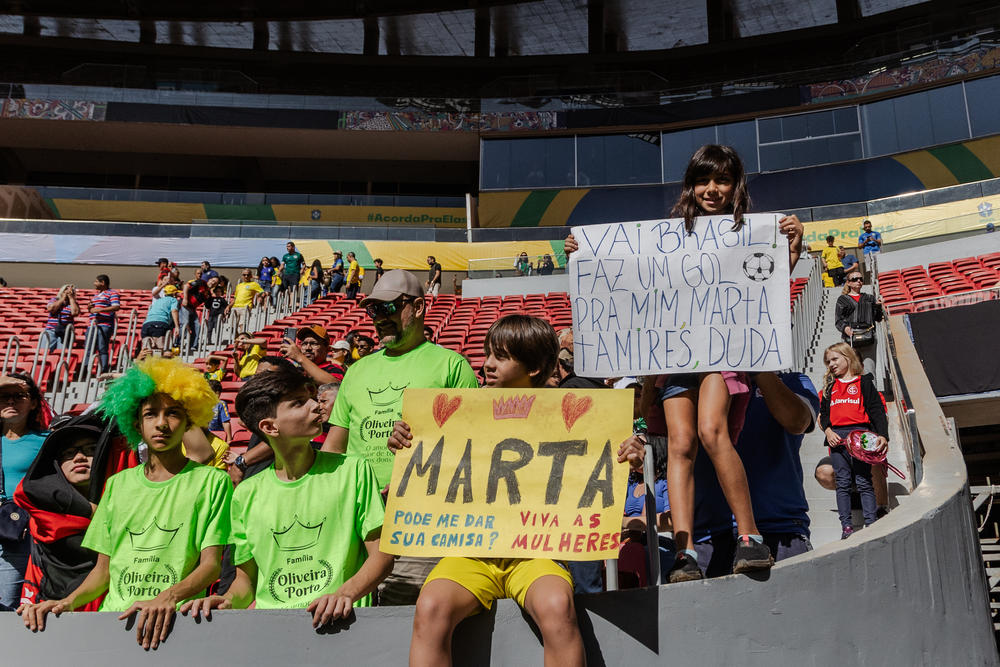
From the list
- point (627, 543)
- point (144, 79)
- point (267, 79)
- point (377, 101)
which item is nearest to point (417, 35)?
point (377, 101)

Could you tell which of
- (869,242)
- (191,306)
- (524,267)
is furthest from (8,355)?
(869,242)

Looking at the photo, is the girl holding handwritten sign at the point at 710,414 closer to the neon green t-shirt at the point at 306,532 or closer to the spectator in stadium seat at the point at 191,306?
the neon green t-shirt at the point at 306,532

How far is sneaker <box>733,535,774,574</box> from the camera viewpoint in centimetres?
234

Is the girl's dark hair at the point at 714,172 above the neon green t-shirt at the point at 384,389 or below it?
above

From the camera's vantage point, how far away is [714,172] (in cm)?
304

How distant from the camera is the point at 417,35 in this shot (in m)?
27.6

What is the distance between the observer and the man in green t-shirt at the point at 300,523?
2617 mm

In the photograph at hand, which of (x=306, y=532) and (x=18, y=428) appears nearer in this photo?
(x=306, y=532)

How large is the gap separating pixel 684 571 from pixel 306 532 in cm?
116

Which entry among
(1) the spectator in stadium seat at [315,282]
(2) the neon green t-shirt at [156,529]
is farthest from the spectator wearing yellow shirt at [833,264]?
(2) the neon green t-shirt at [156,529]

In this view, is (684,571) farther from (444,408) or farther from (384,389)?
(384,389)

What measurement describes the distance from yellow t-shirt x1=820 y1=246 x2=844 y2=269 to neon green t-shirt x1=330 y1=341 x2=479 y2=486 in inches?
524

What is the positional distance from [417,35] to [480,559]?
27332 mm

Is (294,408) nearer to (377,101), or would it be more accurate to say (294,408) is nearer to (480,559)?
(480,559)
